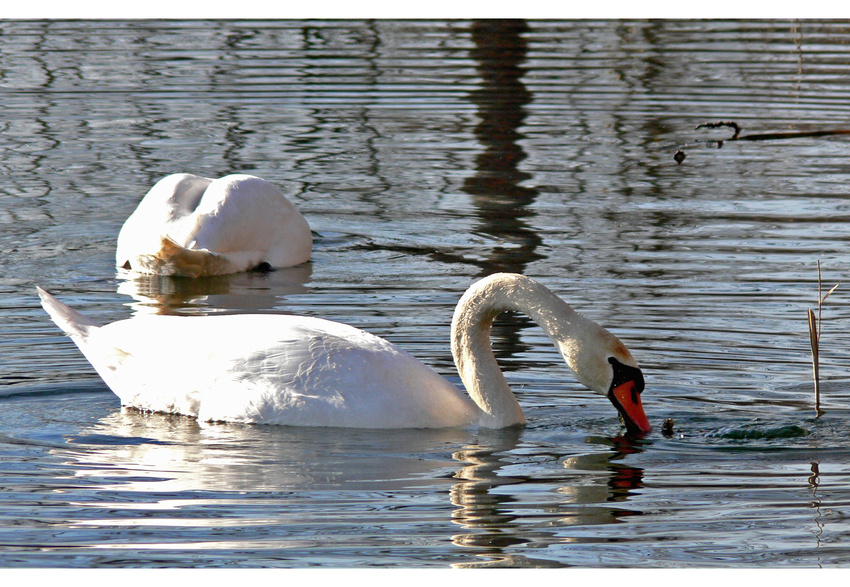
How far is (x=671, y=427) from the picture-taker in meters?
6.84

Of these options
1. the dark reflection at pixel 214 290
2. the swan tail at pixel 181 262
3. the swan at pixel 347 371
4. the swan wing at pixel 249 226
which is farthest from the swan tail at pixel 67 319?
the swan wing at pixel 249 226

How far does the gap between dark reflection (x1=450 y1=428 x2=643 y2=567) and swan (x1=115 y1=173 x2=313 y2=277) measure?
4.14m

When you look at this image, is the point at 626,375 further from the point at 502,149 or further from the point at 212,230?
the point at 502,149

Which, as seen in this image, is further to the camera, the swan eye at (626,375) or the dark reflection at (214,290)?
the dark reflection at (214,290)

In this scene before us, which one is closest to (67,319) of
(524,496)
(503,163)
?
(524,496)

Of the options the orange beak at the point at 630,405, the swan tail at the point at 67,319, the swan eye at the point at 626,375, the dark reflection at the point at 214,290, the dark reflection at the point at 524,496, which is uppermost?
the swan tail at the point at 67,319

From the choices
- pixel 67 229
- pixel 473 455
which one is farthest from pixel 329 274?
pixel 473 455

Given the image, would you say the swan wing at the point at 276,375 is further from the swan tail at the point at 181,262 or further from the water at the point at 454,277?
the swan tail at the point at 181,262

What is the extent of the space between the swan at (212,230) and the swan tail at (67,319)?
243 centimetres

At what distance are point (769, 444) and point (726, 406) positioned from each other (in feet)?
1.73

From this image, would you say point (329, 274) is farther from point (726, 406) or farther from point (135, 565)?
point (135, 565)

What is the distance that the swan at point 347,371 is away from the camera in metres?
6.86

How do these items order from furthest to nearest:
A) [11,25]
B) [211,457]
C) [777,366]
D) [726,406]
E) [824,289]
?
[11,25] → [824,289] → [777,366] → [726,406] → [211,457]

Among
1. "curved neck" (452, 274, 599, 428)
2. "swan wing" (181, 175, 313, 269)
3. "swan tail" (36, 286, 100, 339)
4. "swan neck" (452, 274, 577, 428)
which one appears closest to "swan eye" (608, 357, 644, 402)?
"curved neck" (452, 274, 599, 428)
